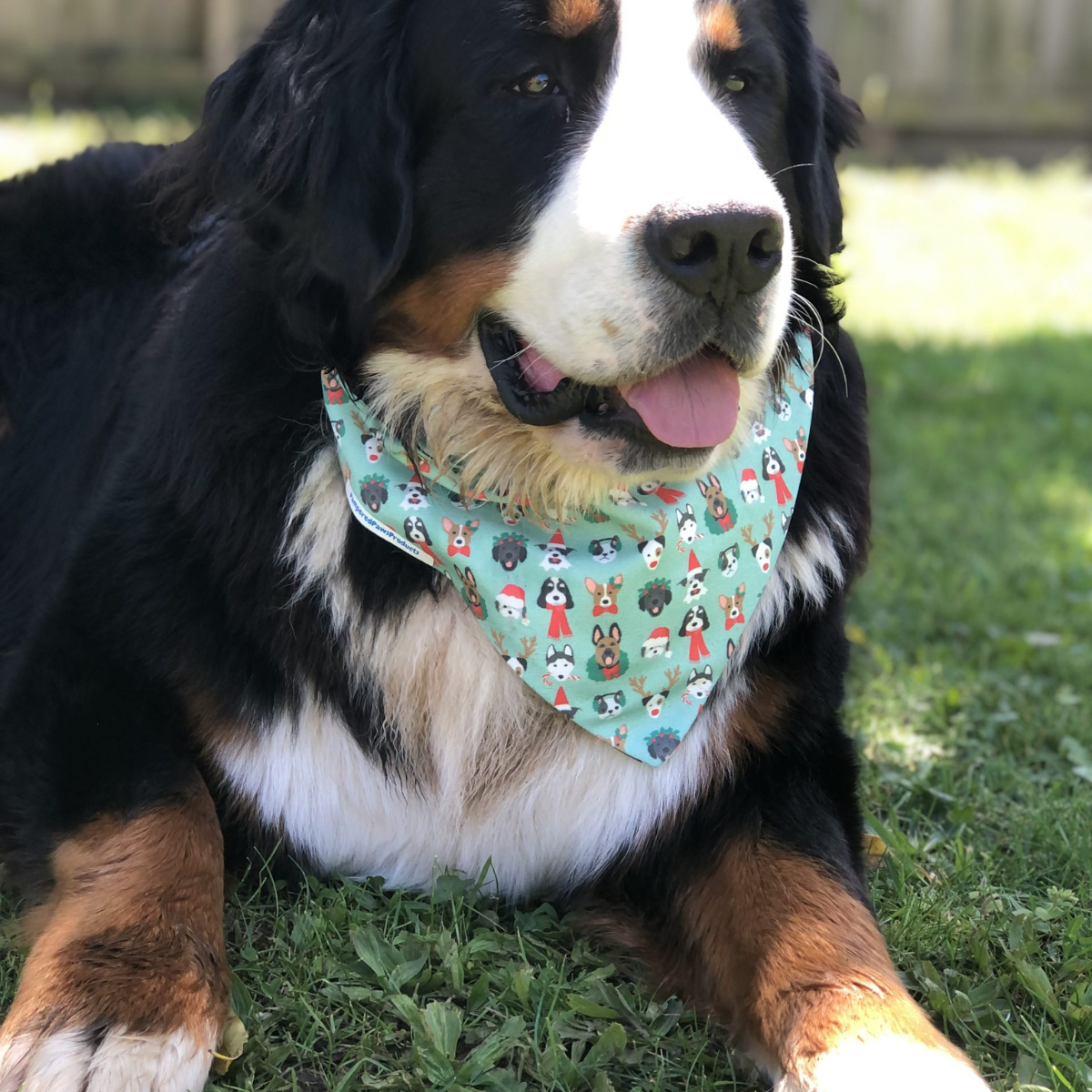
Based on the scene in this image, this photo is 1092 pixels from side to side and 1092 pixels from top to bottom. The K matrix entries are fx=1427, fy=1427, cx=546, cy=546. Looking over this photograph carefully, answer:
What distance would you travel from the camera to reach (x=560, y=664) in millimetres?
2320

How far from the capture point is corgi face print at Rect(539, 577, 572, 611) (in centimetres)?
232

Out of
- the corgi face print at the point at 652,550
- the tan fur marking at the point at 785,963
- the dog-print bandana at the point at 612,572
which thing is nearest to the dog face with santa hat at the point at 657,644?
the dog-print bandana at the point at 612,572

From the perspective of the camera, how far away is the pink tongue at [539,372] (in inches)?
84.8

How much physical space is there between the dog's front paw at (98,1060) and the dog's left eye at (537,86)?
141 cm

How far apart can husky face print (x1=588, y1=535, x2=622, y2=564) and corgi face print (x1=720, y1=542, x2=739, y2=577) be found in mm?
173

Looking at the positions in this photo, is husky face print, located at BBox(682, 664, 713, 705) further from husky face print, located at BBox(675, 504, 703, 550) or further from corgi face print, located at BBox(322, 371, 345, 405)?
corgi face print, located at BBox(322, 371, 345, 405)

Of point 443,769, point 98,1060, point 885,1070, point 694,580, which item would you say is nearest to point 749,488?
point 694,580

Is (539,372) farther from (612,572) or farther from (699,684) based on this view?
(699,684)

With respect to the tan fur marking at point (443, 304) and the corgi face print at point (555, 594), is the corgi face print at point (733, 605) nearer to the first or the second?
the corgi face print at point (555, 594)

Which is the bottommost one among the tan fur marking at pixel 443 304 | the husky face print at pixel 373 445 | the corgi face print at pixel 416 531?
the corgi face print at pixel 416 531

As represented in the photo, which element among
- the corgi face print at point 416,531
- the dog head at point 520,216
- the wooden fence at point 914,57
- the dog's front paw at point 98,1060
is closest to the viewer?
the dog's front paw at point 98,1060

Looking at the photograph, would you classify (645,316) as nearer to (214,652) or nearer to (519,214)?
(519,214)

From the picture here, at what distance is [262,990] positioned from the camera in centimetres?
205

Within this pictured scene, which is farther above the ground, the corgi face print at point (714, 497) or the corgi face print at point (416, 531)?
the corgi face print at point (416, 531)
